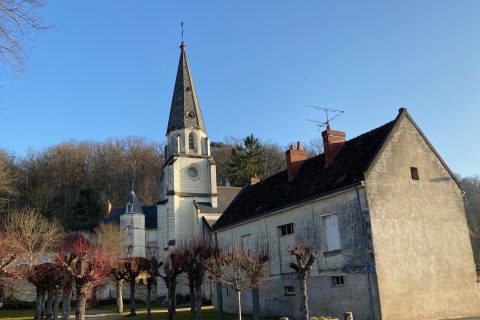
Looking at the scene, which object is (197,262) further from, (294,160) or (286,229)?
(294,160)

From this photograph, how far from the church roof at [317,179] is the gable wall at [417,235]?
71cm

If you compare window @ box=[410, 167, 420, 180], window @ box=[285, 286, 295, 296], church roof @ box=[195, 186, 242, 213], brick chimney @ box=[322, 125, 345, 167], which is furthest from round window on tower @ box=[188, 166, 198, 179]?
window @ box=[410, 167, 420, 180]

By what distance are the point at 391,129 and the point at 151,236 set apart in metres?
42.4

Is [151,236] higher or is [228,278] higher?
[151,236]

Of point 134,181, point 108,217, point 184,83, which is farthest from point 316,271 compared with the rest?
point 134,181

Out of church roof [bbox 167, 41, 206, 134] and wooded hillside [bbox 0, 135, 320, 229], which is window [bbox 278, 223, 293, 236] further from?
wooded hillside [bbox 0, 135, 320, 229]

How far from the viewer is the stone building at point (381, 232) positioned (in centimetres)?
1903

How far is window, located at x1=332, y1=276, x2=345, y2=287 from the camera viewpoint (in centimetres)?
2016

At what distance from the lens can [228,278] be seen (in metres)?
21.0

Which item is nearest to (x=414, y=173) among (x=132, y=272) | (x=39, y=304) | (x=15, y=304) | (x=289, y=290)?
(x=289, y=290)

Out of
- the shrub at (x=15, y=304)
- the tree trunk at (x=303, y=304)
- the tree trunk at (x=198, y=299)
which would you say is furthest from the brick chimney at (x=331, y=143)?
the shrub at (x=15, y=304)

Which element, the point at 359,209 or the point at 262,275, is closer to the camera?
the point at 359,209

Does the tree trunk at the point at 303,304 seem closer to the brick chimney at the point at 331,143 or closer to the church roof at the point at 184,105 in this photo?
the brick chimney at the point at 331,143

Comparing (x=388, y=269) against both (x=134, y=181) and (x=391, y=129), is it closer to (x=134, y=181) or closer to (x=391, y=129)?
(x=391, y=129)
